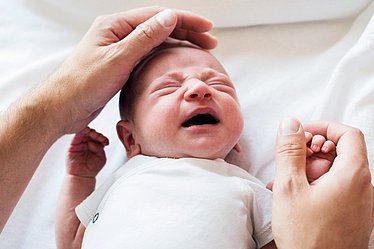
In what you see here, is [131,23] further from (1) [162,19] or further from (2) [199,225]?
(2) [199,225]

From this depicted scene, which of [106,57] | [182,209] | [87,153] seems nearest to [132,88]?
[106,57]

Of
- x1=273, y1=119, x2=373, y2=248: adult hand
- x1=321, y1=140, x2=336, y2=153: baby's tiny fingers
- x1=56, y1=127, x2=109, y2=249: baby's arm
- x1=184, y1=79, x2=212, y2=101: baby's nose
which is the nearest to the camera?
x1=273, y1=119, x2=373, y2=248: adult hand

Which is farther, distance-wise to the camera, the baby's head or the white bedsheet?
the white bedsheet

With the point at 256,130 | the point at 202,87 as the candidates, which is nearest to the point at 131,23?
the point at 202,87

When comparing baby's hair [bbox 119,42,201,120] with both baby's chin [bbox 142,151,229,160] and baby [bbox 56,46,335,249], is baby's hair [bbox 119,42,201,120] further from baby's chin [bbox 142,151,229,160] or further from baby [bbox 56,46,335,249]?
baby's chin [bbox 142,151,229,160]

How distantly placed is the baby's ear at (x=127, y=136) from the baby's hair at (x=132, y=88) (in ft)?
0.06

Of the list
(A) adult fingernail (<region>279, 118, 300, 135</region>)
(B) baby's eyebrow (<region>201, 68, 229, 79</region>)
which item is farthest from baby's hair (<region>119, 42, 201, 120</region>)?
(A) adult fingernail (<region>279, 118, 300, 135</region>)

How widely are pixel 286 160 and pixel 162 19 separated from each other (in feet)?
1.39

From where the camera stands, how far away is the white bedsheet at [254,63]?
1305 millimetres

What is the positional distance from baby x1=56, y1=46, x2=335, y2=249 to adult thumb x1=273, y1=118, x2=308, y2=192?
0.06 metres

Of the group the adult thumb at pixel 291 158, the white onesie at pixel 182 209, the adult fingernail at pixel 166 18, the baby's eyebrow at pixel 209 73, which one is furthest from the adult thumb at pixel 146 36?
the adult thumb at pixel 291 158

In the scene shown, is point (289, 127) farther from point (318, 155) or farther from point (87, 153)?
point (87, 153)

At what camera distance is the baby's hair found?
4.22 ft

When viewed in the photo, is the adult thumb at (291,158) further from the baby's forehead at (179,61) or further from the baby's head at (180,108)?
the baby's forehead at (179,61)
